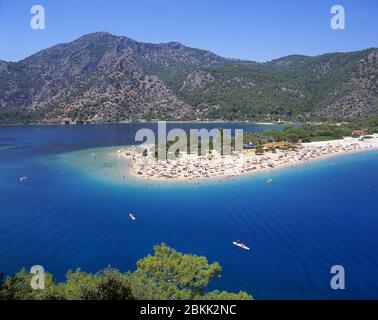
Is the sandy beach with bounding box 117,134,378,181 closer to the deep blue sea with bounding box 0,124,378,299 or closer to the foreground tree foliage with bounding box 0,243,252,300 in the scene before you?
the deep blue sea with bounding box 0,124,378,299

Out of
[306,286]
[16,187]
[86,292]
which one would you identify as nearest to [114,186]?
[16,187]

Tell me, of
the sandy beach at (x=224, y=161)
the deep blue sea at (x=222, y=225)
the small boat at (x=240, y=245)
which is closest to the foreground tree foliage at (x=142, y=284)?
the deep blue sea at (x=222, y=225)

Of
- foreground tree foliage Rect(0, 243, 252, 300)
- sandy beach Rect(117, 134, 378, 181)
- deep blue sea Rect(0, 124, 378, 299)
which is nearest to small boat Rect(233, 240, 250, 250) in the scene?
deep blue sea Rect(0, 124, 378, 299)

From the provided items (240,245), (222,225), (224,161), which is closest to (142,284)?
(240,245)

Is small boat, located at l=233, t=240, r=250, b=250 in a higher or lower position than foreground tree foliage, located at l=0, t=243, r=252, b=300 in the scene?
lower
